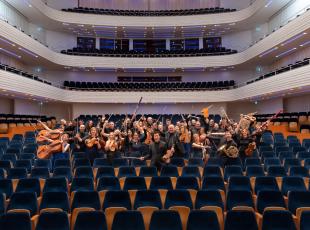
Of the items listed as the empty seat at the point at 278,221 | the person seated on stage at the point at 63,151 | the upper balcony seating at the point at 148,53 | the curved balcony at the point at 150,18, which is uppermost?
the curved balcony at the point at 150,18

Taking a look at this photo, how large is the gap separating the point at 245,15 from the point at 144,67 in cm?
794

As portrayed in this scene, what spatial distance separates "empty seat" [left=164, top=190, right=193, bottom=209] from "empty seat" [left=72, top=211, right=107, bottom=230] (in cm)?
140

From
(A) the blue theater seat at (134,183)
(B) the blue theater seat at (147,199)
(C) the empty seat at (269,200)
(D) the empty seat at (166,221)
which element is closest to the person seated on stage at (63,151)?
(A) the blue theater seat at (134,183)

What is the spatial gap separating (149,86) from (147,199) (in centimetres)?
2109

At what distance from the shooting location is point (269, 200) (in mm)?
5449

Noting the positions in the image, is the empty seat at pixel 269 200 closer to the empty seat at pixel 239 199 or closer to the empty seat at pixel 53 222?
the empty seat at pixel 239 199

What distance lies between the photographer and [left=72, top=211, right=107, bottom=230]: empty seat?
4.30m

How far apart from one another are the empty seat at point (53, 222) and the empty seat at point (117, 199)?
3.67 ft

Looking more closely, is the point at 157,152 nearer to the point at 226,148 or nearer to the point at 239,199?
the point at 226,148

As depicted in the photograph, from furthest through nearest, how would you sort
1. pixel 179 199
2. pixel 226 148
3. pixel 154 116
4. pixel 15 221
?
pixel 154 116 < pixel 226 148 < pixel 179 199 < pixel 15 221

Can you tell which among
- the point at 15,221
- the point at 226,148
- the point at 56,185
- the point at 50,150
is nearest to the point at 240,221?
the point at 15,221

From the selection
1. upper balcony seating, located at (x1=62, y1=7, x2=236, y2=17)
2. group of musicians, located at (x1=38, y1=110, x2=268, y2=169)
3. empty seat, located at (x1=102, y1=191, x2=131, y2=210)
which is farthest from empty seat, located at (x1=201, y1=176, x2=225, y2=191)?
upper balcony seating, located at (x1=62, y1=7, x2=236, y2=17)

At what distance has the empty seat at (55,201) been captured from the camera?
17.5 feet

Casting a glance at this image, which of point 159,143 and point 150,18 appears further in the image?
point 150,18
